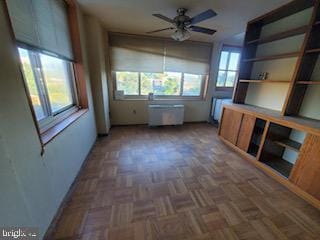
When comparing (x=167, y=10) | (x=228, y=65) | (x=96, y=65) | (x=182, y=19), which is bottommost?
(x=96, y=65)

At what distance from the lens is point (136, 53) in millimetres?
3490

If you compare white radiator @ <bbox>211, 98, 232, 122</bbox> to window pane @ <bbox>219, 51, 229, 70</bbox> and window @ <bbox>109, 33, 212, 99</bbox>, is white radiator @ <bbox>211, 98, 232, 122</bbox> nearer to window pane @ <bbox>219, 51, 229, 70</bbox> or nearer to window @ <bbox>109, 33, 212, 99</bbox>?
window @ <bbox>109, 33, 212, 99</bbox>

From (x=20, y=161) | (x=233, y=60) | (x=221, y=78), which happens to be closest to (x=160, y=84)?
(x=221, y=78)

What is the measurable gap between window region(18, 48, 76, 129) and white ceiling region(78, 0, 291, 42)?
107cm

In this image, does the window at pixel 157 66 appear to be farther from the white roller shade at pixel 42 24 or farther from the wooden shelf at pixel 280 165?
the wooden shelf at pixel 280 165

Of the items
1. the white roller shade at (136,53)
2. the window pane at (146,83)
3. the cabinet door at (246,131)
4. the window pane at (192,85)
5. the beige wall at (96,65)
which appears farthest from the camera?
the window pane at (192,85)

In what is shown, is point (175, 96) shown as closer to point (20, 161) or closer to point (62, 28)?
point (62, 28)

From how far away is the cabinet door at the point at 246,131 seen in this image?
2.44 metres

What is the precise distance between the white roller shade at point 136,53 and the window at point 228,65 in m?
1.90

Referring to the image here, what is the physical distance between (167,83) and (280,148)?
2883 mm

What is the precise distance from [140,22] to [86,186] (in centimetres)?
291

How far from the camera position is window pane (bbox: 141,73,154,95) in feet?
12.4

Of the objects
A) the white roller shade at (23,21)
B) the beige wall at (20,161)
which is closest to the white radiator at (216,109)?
the beige wall at (20,161)

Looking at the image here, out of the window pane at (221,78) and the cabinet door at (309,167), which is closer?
the cabinet door at (309,167)
